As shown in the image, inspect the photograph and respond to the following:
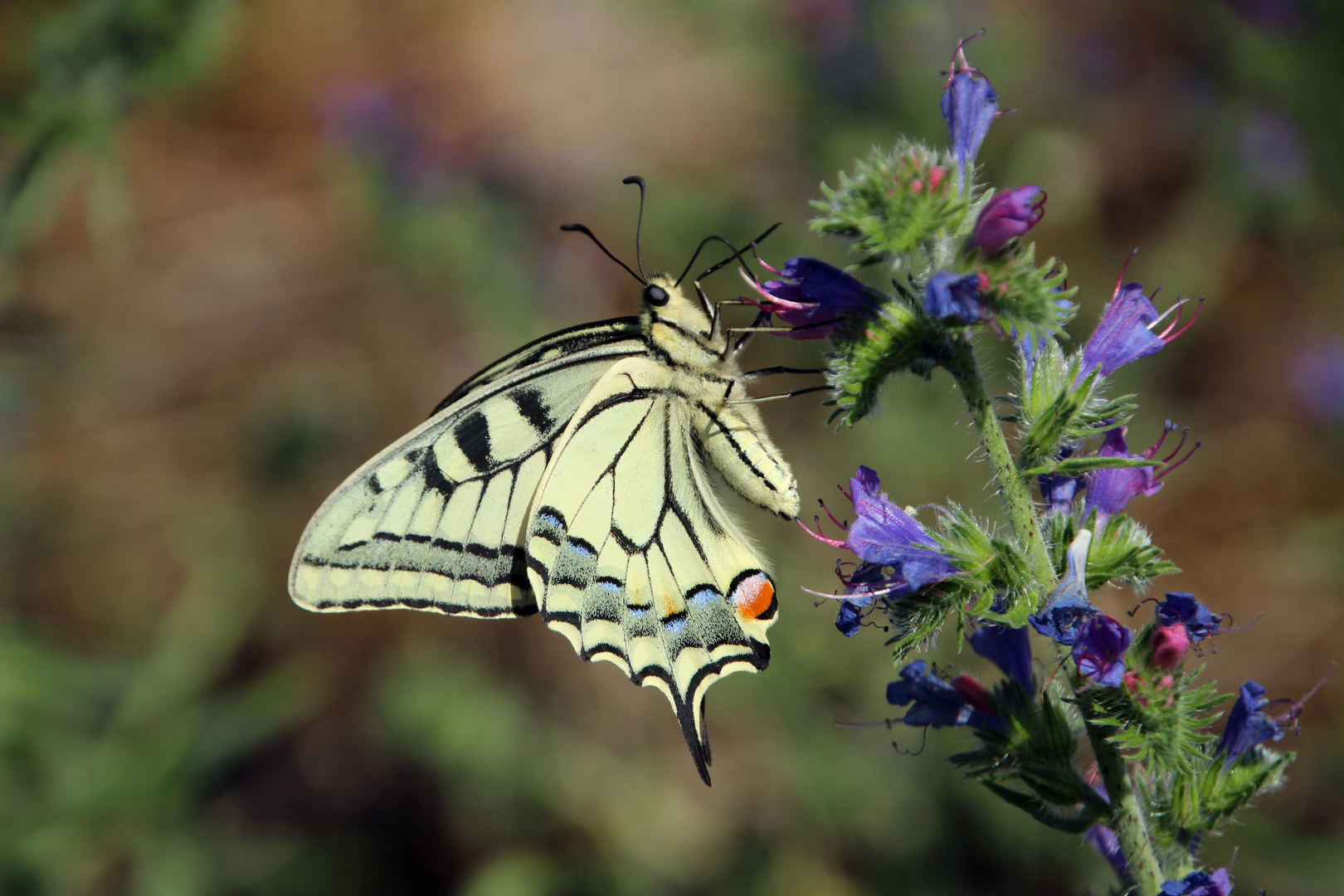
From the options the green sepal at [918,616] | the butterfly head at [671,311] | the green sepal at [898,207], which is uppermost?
the butterfly head at [671,311]

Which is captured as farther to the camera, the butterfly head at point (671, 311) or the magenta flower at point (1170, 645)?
the butterfly head at point (671, 311)

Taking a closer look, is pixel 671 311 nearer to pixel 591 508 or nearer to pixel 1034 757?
pixel 591 508

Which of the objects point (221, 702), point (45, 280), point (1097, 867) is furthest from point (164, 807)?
point (45, 280)

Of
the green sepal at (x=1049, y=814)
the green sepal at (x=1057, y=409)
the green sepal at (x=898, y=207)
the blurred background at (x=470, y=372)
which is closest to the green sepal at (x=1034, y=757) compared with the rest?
the green sepal at (x=1049, y=814)

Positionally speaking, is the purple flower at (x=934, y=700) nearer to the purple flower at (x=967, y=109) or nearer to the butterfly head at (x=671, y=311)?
the purple flower at (x=967, y=109)

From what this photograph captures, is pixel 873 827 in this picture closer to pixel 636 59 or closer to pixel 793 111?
pixel 793 111

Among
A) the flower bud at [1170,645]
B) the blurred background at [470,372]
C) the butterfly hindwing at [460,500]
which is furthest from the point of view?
the blurred background at [470,372]
